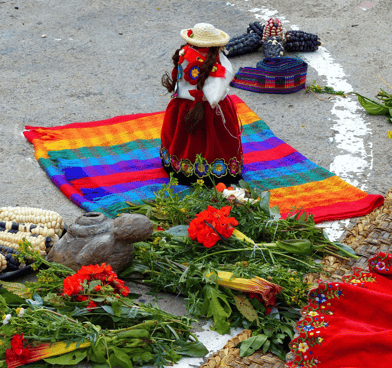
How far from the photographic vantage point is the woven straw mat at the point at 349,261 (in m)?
2.13

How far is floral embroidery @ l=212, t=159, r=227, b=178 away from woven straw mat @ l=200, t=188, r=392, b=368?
99 centimetres

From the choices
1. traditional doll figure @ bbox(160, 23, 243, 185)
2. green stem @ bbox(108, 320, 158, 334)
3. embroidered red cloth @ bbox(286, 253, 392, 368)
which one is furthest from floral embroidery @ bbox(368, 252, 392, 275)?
traditional doll figure @ bbox(160, 23, 243, 185)

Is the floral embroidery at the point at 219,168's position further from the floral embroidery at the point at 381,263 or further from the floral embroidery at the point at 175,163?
the floral embroidery at the point at 381,263

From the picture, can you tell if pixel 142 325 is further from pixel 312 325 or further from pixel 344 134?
pixel 344 134

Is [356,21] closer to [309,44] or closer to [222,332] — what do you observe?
[309,44]

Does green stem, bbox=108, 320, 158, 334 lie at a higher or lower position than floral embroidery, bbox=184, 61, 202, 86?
lower

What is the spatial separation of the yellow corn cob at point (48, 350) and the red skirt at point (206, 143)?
1.63 m

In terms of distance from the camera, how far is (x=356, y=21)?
6648 millimetres

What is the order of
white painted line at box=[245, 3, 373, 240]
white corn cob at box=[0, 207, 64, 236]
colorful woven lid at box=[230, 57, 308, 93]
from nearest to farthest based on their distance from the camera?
white corn cob at box=[0, 207, 64, 236], white painted line at box=[245, 3, 373, 240], colorful woven lid at box=[230, 57, 308, 93]

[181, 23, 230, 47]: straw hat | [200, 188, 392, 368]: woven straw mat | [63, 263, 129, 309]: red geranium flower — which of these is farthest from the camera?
[181, 23, 230, 47]: straw hat

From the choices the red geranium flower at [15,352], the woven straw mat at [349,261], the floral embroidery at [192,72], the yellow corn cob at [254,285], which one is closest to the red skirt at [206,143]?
the floral embroidery at [192,72]

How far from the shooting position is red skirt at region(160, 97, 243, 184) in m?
3.47

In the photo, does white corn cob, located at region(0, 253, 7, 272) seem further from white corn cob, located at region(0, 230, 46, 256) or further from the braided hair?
the braided hair

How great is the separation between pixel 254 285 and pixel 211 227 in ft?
1.24
